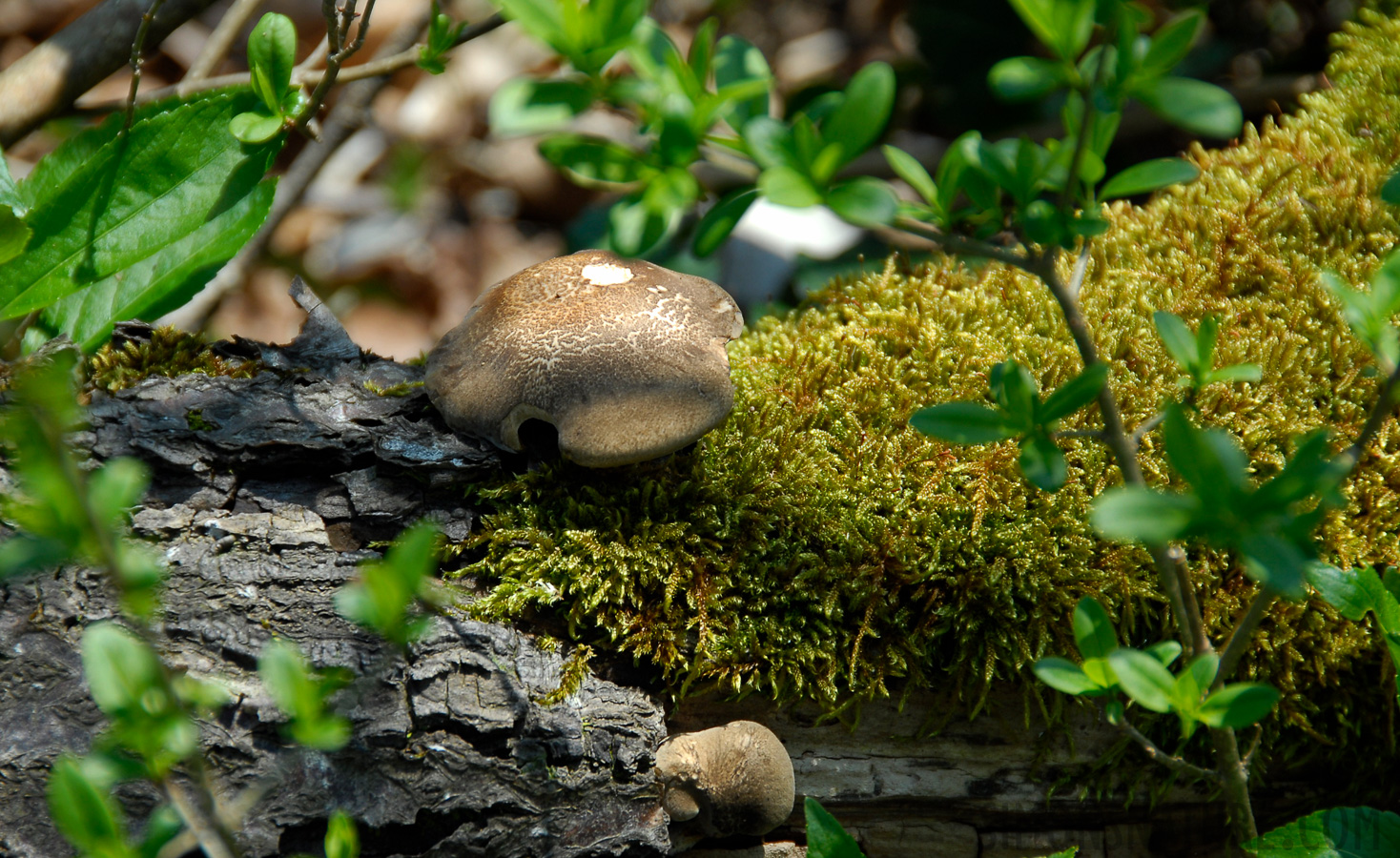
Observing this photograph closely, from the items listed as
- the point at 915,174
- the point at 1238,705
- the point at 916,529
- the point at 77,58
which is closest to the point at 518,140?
the point at 77,58

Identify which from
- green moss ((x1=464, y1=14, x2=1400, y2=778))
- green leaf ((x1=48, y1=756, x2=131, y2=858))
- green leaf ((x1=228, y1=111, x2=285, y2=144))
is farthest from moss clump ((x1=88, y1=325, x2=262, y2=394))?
green leaf ((x1=48, y1=756, x2=131, y2=858))

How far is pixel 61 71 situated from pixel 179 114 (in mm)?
1033

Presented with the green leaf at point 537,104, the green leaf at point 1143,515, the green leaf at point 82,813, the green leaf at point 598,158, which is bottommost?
the green leaf at point 82,813

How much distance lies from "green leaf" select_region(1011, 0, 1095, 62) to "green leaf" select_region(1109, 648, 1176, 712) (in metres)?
0.85

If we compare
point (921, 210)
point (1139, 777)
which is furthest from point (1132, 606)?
point (921, 210)

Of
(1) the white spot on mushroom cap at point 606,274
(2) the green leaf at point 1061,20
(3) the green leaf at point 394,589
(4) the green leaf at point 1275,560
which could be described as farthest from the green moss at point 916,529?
(2) the green leaf at point 1061,20

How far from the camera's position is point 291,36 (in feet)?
6.82

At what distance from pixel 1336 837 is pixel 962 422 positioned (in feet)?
3.60

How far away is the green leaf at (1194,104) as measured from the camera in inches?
45.5

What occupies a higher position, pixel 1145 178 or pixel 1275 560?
pixel 1145 178

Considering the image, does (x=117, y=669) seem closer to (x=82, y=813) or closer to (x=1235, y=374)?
(x=82, y=813)

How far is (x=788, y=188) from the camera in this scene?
117 centimetres

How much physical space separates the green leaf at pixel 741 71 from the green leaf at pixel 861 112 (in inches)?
5.9

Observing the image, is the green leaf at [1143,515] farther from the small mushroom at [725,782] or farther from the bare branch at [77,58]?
the bare branch at [77,58]
